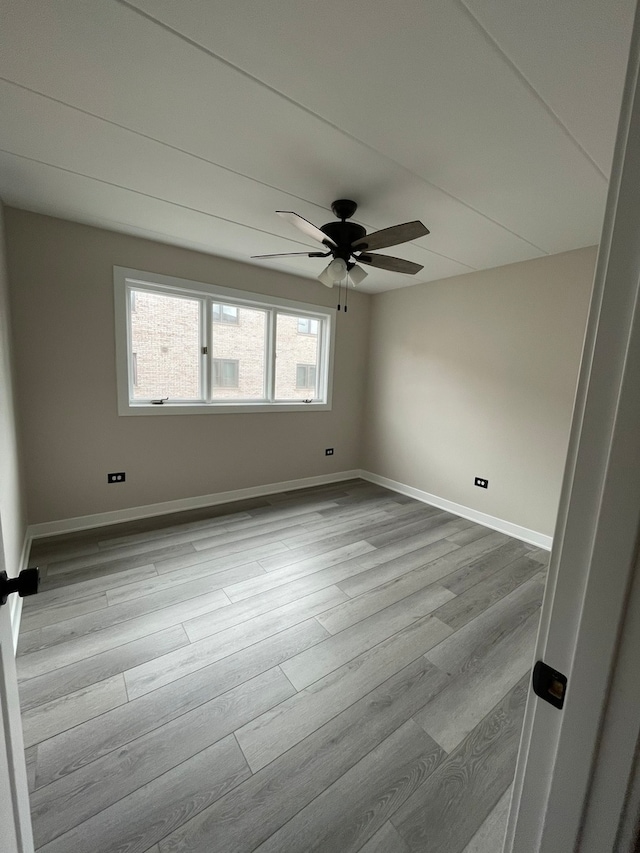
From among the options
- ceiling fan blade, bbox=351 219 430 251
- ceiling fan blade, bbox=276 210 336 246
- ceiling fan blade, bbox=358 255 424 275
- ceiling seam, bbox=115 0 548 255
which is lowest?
ceiling fan blade, bbox=358 255 424 275

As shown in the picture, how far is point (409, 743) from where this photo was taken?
54.6 inches

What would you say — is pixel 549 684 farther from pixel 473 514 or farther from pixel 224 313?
pixel 224 313

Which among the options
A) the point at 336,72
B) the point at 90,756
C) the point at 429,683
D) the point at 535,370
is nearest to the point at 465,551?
the point at 429,683

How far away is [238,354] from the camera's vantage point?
3771 millimetres

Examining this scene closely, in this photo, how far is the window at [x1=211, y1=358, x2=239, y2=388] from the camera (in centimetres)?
362

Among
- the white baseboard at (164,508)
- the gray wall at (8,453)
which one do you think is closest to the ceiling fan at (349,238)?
the gray wall at (8,453)

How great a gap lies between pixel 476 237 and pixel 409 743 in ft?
10.1

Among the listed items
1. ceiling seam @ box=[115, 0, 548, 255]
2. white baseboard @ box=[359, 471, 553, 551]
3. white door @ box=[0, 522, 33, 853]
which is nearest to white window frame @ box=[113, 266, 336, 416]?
white baseboard @ box=[359, 471, 553, 551]

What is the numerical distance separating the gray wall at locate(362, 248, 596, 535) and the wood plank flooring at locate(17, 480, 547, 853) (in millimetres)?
933

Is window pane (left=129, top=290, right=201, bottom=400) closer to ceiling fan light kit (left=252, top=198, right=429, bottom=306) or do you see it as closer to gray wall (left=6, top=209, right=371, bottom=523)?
gray wall (left=6, top=209, right=371, bottom=523)

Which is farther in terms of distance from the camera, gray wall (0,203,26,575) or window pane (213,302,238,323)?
window pane (213,302,238,323)

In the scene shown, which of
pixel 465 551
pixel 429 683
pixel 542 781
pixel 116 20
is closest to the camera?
pixel 542 781

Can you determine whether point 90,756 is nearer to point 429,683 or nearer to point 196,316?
point 429,683

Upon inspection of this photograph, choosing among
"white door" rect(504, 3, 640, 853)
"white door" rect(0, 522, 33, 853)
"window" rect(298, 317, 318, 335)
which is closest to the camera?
"white door" rect(504, 3, 640, 853)
